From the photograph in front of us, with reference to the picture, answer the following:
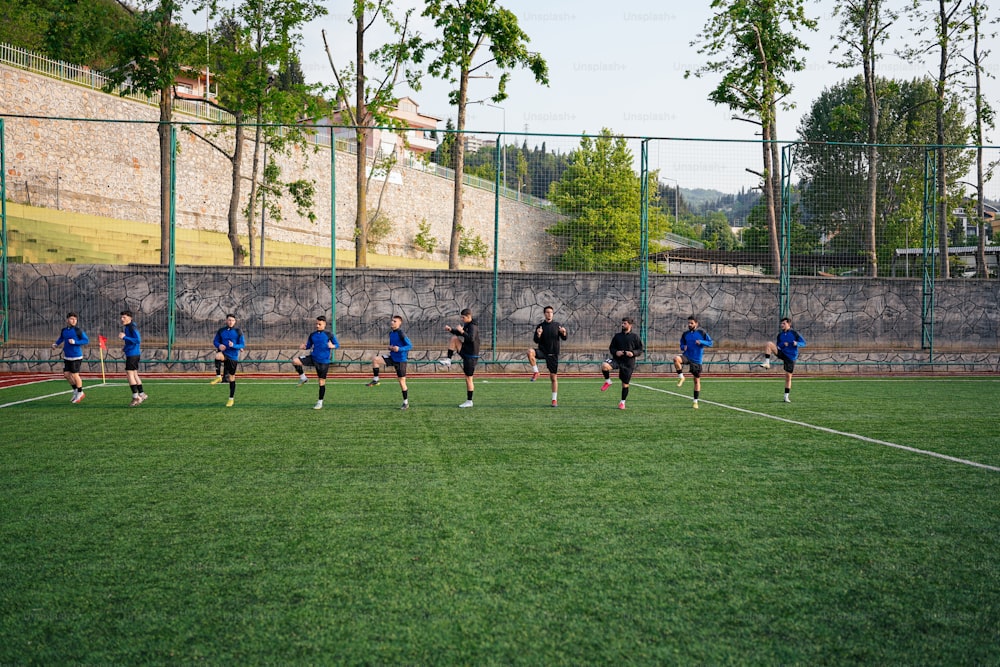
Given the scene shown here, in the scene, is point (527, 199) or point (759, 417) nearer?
point (759, 417)

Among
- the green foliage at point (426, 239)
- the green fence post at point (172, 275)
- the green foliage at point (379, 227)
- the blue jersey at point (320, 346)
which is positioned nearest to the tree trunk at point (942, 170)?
the blue jersey at point (320, 346)

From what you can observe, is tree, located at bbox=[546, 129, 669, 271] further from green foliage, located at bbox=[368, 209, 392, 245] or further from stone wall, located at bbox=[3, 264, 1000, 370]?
green foliage, located at bbox=[368, 209, 392, 245]

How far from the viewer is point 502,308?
776 inches

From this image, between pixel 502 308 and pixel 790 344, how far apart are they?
7.47 meters

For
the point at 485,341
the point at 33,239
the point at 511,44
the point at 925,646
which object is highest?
the point at 511,44

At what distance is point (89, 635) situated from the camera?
4047 millimetres

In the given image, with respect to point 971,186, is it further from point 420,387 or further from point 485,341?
point 420,387

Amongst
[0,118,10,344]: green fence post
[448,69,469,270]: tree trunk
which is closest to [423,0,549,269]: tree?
[448,69,469,270]: tree trunk

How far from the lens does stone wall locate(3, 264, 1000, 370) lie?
1862 cm

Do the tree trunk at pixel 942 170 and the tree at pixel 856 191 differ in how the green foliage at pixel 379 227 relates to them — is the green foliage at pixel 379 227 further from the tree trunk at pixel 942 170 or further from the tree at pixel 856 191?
the tree trunk at pixel 942 170

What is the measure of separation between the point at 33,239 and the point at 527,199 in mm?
14152

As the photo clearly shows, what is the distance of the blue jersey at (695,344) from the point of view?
14.2 m

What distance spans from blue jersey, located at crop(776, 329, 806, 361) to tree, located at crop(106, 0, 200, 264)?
1573 cm

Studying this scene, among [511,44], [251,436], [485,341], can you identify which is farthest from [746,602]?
[511,44]
